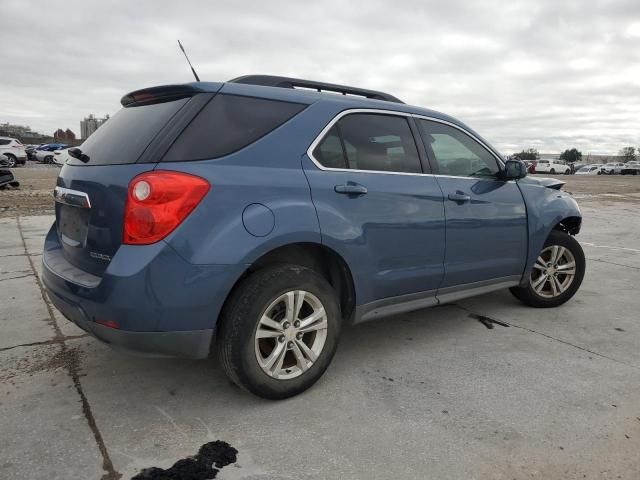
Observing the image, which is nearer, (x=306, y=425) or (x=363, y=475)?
(x=363, y=475)

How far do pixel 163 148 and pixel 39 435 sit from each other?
4.94 feet

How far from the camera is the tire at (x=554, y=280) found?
4645mm

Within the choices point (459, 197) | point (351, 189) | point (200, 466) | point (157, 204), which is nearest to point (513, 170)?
point (459, 197)

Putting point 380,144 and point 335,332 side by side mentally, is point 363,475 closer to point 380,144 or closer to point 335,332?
point 335,332

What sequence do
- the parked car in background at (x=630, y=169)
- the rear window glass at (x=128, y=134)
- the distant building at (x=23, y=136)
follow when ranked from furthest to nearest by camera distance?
the distant building at (x=23, y=136), the parked car in background at (x=630, y=169), the rear window glass at (x=128, y=134)

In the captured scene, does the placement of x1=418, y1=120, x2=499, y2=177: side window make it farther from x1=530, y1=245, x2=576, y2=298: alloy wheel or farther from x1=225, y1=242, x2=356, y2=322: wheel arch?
x1=225, y1=242, x2=356, y2=322: wheel arch

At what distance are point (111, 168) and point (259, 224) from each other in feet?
2.74

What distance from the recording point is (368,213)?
10.4ft

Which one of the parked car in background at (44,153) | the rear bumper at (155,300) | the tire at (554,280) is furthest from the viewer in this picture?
the parked car in background at (44,153)

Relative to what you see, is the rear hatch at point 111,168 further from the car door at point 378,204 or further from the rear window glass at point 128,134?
the car door at point 378,204

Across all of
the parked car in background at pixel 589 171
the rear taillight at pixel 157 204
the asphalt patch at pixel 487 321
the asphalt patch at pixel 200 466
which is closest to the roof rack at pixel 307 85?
the rear taillight at pixel 157 204

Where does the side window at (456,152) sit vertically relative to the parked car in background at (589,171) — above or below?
above

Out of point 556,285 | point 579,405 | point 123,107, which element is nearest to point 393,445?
point 579,405

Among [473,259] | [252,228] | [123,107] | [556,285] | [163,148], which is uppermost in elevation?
[123,107]
